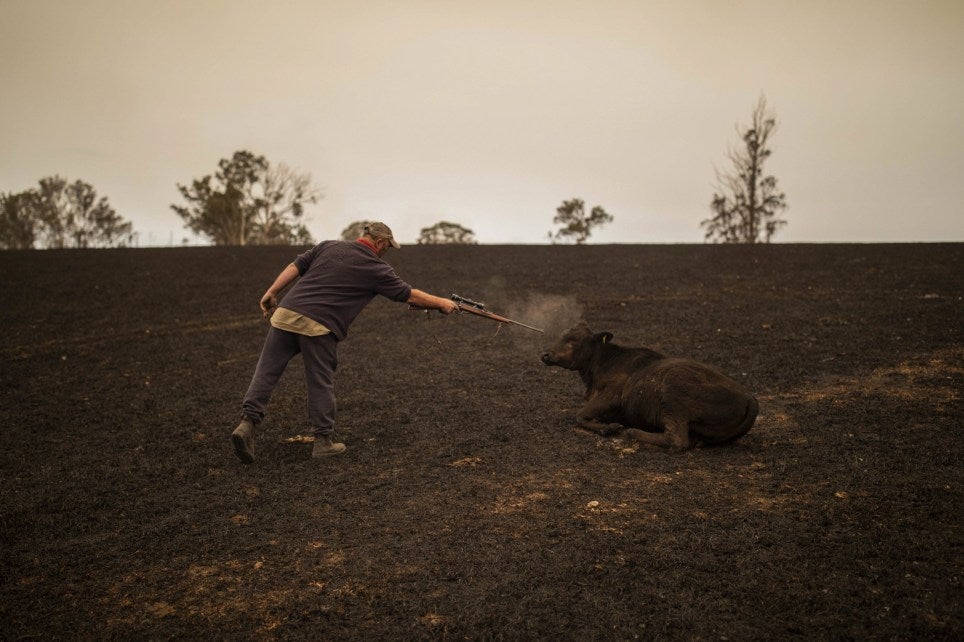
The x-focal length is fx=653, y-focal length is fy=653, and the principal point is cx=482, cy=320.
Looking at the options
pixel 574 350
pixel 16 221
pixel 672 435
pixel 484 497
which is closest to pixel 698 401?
pixel 672 435

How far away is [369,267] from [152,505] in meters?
2.94

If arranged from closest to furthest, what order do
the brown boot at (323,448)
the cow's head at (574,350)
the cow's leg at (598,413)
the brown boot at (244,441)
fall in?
1. the brown boot at (244,441)
2. the brown boot at (323,448)
3. the cow's leg at (598,413)
4. the cow's head at (574,350)

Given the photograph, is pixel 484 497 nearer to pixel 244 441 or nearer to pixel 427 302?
pixel 427 302

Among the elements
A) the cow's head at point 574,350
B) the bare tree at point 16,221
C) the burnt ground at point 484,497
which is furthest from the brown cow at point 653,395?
the bare tree at point 16,221

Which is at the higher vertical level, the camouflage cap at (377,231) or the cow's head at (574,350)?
the camouflage cap at (377,231)

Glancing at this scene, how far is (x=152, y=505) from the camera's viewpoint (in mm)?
5738

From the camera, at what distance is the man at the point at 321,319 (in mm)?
6570

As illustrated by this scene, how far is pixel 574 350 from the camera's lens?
8.06 meters

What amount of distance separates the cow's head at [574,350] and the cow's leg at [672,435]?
59.1 inches

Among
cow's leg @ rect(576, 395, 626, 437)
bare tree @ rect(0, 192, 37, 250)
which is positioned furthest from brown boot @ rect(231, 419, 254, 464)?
bare tree @ rect(0, 192, 37, 250)

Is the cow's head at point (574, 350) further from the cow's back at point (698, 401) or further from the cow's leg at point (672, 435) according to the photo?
the cow's leg at point (672, 435)

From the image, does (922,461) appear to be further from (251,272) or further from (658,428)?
(251,272)

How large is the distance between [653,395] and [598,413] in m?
0.81

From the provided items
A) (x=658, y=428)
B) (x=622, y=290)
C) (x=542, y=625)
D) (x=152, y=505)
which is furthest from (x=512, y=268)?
(x=542, y=625)
